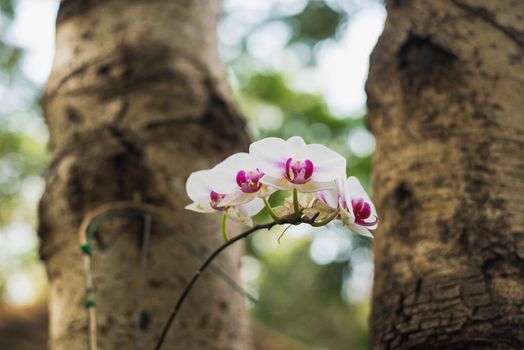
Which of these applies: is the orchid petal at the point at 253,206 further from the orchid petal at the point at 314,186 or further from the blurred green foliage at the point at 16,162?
the blurred green foliage at the point at 16,162

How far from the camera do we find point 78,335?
1677mm

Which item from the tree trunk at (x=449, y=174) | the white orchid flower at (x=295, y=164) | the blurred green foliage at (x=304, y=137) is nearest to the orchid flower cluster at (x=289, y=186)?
the white orchid flower at (x=295, y=164)

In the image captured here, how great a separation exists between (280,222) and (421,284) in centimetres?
45

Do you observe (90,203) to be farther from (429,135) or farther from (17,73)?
(17,73)

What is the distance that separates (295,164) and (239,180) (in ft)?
0.26

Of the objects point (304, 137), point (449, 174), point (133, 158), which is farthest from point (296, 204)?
point (304, 137)

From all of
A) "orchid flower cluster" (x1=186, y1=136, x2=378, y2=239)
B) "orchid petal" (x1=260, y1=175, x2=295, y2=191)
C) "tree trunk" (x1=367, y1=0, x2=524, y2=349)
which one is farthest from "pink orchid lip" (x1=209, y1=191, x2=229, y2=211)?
"tree trunk" (x1=367, y1=0, x2=524, y2=349)

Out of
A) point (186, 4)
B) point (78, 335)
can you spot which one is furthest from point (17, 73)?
point (78, 335)

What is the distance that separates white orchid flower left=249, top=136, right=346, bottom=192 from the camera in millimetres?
955

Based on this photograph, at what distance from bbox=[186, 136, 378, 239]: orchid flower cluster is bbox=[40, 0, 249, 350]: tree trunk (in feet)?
2.22

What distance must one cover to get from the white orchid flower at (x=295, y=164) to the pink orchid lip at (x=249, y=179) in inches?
1.3

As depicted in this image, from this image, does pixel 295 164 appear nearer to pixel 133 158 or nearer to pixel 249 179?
pixel 249 179

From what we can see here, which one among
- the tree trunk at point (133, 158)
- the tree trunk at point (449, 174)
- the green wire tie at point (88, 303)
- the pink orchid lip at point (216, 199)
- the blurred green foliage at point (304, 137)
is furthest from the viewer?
the blurred green foliage at point (304, 137)

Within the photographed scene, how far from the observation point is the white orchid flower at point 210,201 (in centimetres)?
107
